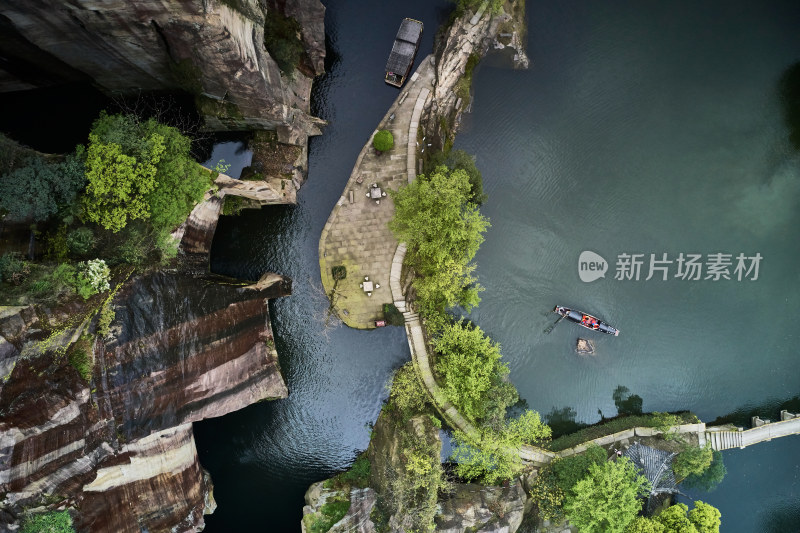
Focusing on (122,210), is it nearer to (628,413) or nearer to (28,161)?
(28,161)

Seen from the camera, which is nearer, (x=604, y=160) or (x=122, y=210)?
(x=122, y=210)

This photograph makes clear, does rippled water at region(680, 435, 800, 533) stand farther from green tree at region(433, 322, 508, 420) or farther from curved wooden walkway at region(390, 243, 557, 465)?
green tree at region(433, 322, 508, 420)

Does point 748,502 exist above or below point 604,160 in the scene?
below

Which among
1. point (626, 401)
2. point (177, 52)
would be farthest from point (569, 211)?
point (177, 52)

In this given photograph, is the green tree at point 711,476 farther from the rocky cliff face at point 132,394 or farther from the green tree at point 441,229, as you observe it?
the rocky cliff face at point 132,394

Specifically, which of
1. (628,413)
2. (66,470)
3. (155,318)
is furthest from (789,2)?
(66,470)

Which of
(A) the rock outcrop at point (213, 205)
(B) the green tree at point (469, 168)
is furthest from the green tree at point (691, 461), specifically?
(A) the rock outcrop at point (213, 205)
